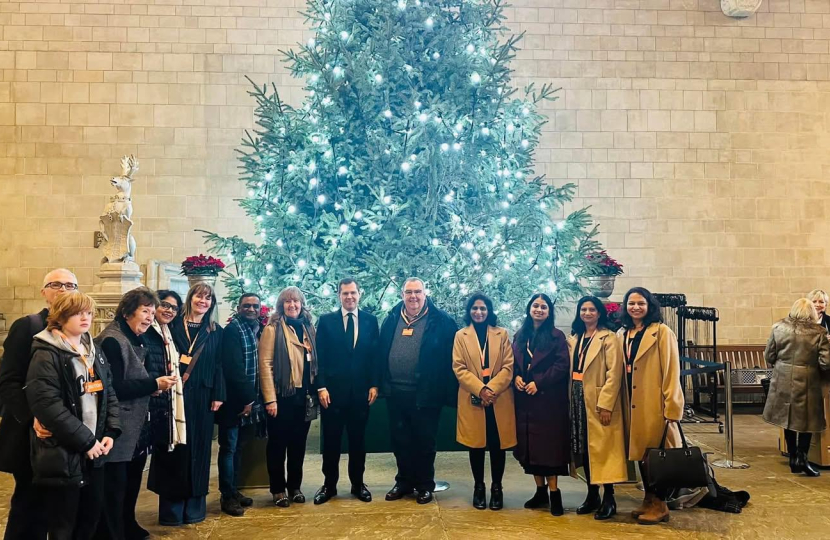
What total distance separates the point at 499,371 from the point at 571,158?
18.3ft

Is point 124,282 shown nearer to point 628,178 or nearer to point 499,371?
point 499,371

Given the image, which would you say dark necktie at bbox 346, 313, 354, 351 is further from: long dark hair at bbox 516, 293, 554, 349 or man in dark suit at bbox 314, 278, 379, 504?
long dark hair at bbox 516, 293, 554, 349

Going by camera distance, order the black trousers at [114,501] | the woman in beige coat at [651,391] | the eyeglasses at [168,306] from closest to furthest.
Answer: the black trousers at [114,501]
the eyeglasses at [168,306]
the woman in beige coat at [651,391]

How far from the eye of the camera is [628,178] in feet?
29.8

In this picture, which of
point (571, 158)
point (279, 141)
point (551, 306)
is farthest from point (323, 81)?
point (571, 158)

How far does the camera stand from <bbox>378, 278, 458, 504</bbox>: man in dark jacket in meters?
4.30

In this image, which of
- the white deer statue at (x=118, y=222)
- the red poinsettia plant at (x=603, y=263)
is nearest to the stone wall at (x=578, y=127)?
the white deer statue at (x=118, y=222)

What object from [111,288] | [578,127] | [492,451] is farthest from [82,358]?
[578,127]

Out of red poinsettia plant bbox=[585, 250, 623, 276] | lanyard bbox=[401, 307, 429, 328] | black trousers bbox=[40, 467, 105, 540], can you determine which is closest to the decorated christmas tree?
red poinsettia plant bbox=[585, 250, 623, 276]

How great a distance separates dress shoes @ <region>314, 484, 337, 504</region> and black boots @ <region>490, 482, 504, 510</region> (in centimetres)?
103

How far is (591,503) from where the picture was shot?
4129 mm

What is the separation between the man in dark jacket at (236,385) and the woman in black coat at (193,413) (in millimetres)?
87

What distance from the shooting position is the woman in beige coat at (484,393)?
4152 mm

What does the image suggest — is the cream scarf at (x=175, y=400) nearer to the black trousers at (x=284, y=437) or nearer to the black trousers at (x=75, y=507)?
the black trousers at (x=75, y=507)
